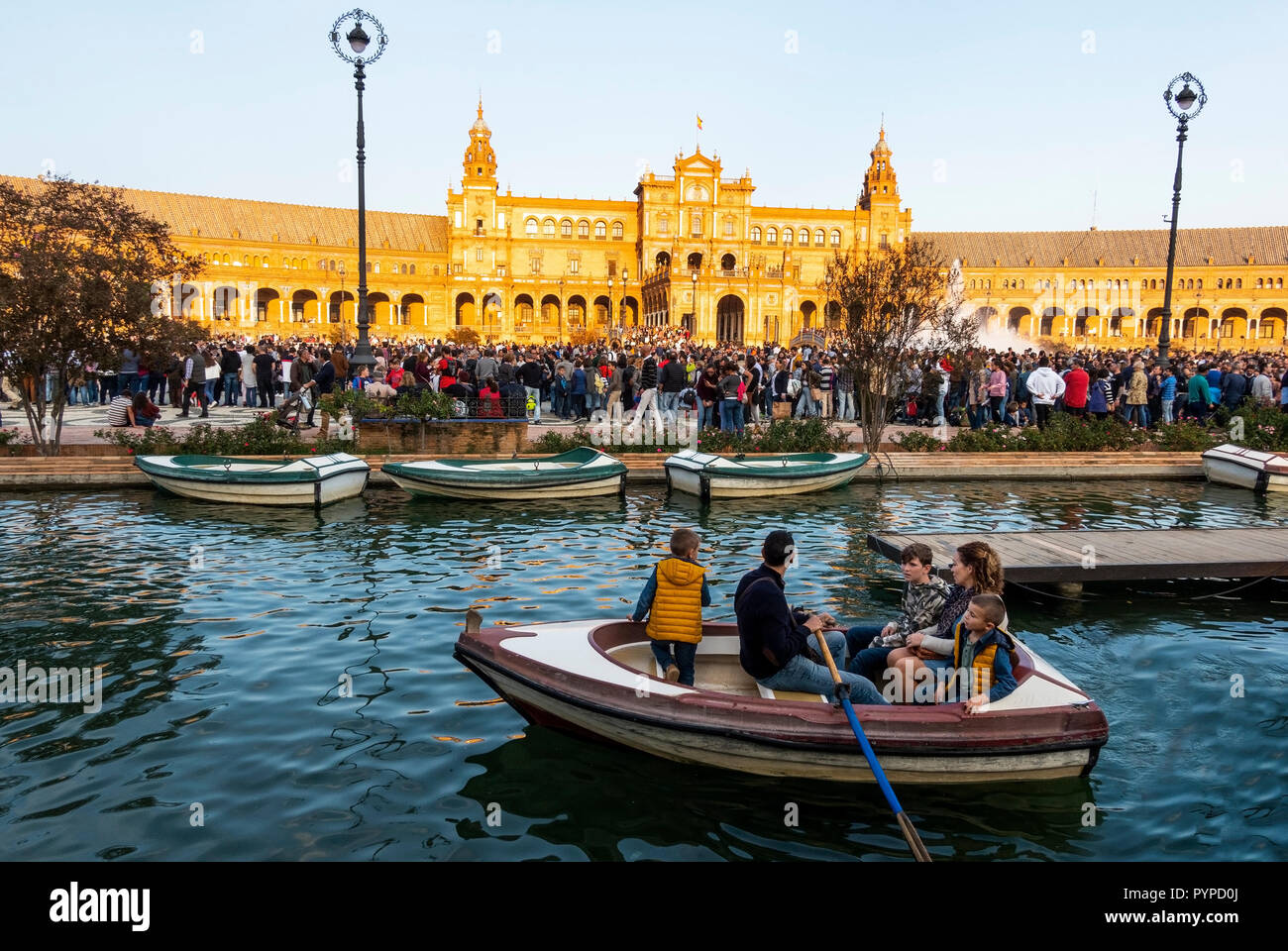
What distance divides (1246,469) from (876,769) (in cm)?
1578

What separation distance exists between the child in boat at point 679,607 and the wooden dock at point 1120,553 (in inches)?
153

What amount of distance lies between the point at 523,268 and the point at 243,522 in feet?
260

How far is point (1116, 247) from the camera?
326 feet

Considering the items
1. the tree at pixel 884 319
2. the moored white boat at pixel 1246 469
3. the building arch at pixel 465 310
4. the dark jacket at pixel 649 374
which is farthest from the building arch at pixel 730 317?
the moored white boat at pixel 1246 469

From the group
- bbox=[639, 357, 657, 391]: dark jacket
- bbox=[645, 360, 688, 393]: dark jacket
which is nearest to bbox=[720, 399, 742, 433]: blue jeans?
bbox=[645, 360, 688, 393]: dark jacket

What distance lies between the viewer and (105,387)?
1042 inches

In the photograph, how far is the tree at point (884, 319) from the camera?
18.1 m

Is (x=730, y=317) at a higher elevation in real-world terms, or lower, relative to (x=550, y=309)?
lower

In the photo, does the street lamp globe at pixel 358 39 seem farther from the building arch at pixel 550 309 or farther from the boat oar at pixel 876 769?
the building arch at pixel 550 309

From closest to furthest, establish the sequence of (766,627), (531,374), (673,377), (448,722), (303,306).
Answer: (766,627), (448,722), (673,377), (531,374), (303,306)

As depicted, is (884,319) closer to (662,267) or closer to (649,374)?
(649,374)

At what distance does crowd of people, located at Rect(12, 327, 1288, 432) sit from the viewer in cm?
2073

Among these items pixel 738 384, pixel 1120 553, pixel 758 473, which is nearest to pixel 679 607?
pixel 1120 553
